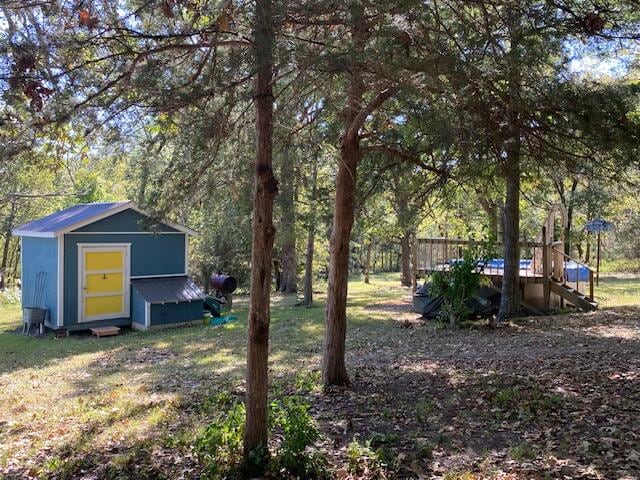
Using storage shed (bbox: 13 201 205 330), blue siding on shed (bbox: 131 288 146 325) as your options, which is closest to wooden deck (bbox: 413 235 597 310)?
storage shed (bbox: 13 201 205 330)

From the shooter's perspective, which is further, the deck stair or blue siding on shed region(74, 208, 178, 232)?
blue siding on shed region(74, 208, 178, 232)

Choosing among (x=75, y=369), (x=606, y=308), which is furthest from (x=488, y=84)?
(x=606, y=308)

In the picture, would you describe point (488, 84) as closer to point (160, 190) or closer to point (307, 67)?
point (307, 67)

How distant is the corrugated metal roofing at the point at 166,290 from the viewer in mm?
14266

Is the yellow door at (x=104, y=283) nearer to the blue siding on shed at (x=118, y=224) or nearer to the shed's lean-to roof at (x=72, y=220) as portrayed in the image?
the blue siding on shed at (x=118, y=224)

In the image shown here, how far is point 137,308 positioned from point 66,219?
292cm

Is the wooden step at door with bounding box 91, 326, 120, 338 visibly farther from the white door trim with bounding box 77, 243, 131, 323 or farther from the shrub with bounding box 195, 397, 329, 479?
the shrub with bounding box 195, 397, 329, 479

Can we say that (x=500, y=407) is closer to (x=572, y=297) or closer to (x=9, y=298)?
(x=572, y=297)

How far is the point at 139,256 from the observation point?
1467 centimetres

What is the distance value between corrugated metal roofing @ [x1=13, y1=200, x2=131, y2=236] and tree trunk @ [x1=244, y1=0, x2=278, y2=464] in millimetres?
10754

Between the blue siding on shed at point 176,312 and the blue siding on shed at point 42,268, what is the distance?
7.75 ft

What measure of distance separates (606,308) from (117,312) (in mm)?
12376

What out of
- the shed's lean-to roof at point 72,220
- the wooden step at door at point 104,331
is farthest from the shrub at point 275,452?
the wooden step at door at point 104,331

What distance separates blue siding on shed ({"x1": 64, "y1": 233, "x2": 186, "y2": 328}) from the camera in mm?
13438
